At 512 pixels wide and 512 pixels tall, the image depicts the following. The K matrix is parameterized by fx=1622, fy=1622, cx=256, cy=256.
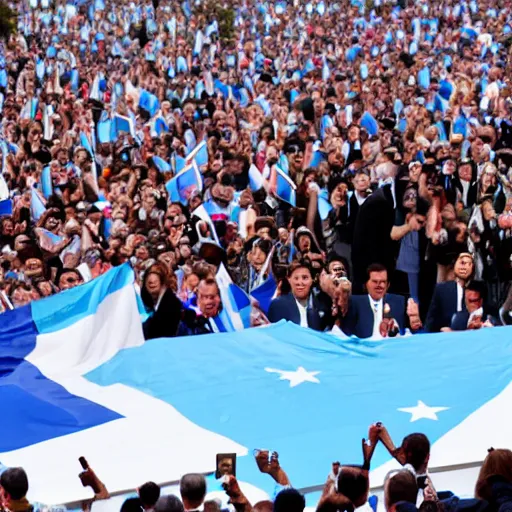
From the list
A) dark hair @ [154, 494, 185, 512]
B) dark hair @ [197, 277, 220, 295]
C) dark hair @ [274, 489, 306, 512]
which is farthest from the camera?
dark hair @ [197, 277, 220, 295]

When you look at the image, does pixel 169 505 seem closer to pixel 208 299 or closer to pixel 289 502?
pixel 289 502

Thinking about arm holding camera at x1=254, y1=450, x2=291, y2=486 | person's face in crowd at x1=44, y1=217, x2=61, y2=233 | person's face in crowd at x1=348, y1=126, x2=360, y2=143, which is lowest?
arm holding camera at x1=254, y1=450, x2=291, y2=486

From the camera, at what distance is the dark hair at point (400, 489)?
22.9ft

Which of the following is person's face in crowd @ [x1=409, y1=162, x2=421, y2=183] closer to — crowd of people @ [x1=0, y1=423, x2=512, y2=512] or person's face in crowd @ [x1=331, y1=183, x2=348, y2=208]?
person's face in crowd @ [x1=331, y1=183, x2=348, y2=208]

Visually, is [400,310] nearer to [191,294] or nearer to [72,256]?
[191,294]

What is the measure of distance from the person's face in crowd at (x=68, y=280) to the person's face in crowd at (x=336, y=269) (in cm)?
222

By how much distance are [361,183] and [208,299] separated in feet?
13.5

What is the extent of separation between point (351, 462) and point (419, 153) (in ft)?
35.8

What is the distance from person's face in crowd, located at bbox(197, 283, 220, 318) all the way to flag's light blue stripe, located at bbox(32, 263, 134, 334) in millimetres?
640

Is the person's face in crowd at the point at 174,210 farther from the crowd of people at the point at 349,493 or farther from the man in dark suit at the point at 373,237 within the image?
the crowd of people at the point at 349,493

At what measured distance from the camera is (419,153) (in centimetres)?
2098

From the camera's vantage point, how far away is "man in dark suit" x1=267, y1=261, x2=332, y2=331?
13727 millimetres

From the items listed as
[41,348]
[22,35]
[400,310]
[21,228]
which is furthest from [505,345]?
[22,35]

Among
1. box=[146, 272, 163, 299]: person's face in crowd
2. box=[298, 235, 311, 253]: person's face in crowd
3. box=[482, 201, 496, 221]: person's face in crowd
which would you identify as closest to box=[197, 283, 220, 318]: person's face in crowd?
box=[146, 272, 163, 299]: person's face in crowd
